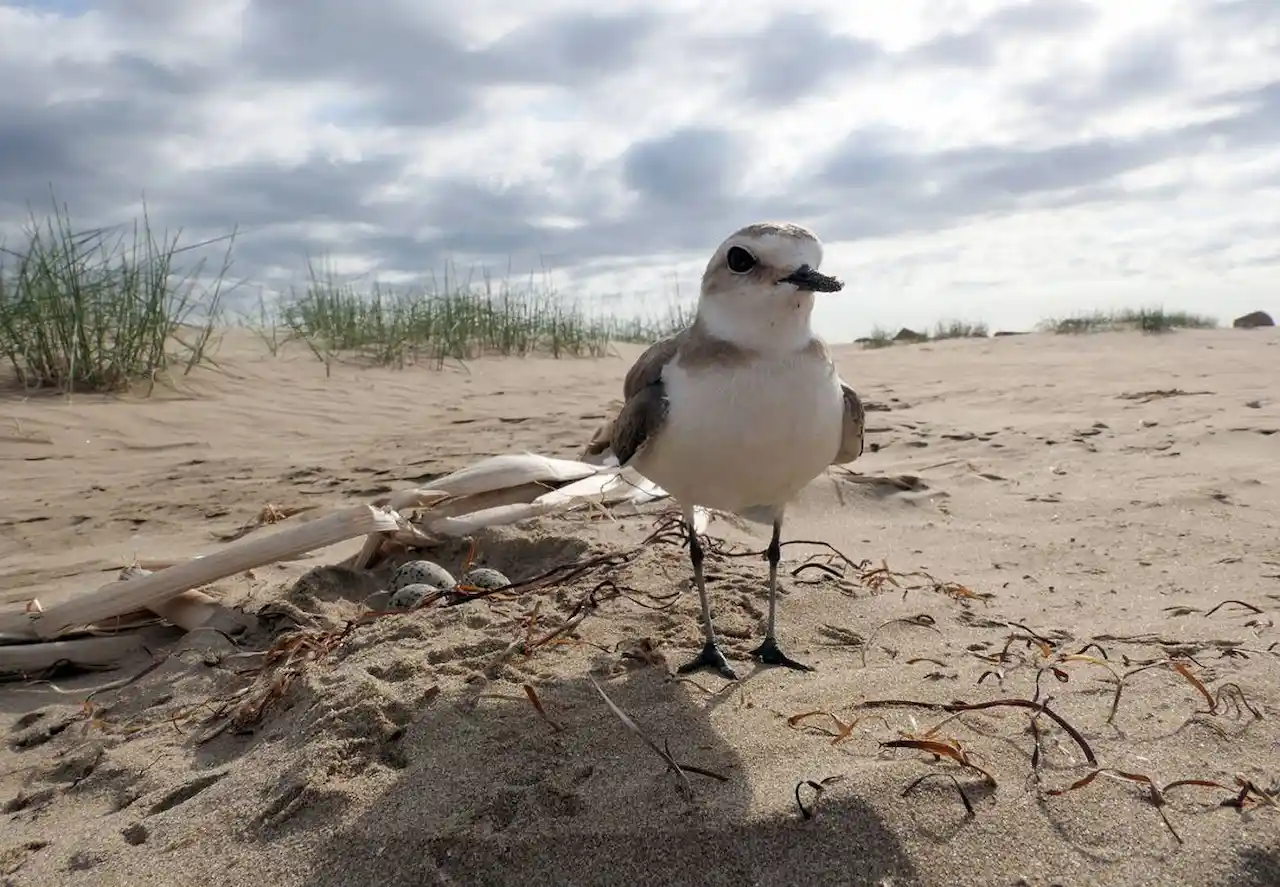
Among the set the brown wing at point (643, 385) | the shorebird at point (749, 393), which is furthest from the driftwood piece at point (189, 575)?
the shorebird at point (749, 393)

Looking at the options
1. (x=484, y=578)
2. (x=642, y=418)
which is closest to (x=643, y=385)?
(x=642, y=418)

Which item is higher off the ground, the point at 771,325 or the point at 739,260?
the point at 739,260

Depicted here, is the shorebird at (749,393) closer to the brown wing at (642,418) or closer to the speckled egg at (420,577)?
the brown wing at (642,418)

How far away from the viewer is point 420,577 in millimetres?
4090

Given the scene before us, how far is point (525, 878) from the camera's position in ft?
6.56

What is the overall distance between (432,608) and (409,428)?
5.70 m

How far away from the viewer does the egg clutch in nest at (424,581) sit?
3840 millimetres

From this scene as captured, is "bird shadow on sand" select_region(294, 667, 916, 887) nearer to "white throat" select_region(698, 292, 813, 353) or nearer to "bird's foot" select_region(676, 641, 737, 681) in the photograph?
"bird's foot" select_region(676, 641, 737, 681)

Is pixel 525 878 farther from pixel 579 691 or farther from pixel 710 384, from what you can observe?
pixel 710 384

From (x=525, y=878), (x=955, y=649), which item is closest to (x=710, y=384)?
(x=955, y=649)

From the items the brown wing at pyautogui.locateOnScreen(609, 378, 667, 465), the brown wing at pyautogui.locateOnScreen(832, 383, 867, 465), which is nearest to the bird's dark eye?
the brown wing at pyautogui.locateOnScreen(609, 378, 667, 465)

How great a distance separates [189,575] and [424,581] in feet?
3.05

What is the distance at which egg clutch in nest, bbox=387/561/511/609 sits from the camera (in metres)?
3.84

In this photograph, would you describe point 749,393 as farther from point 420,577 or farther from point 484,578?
point 420,577
